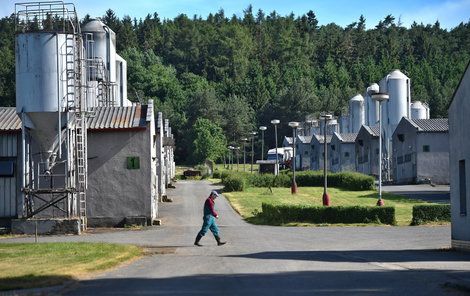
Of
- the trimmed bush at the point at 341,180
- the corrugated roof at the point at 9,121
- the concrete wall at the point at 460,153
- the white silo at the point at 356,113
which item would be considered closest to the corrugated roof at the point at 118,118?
the corrugated roof at the point at 9,121

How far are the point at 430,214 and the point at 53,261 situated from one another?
933 inches

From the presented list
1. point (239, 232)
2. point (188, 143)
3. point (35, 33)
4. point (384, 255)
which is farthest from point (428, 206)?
point (188, 143)

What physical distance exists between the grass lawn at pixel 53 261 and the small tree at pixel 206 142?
315ft

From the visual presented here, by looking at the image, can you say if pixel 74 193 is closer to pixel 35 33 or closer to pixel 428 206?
pixel 35 33

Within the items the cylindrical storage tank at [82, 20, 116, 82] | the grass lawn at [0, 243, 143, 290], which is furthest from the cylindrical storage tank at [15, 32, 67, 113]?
the cylindrical storage tank at [82, 20, 116, 82]

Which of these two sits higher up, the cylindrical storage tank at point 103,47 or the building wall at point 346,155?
the cylindrical storage tank at point 103,47

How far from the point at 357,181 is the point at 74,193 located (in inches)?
1424

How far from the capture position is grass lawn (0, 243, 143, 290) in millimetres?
17484

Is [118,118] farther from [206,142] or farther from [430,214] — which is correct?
[206,142]

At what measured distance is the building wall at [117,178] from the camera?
131ft

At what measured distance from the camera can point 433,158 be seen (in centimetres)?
7675

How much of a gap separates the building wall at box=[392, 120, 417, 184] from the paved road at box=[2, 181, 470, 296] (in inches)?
1652

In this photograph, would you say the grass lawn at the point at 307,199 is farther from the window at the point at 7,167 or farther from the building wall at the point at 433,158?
the window at the point at 7,167

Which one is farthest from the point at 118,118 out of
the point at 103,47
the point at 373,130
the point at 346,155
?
the point at 346,155
